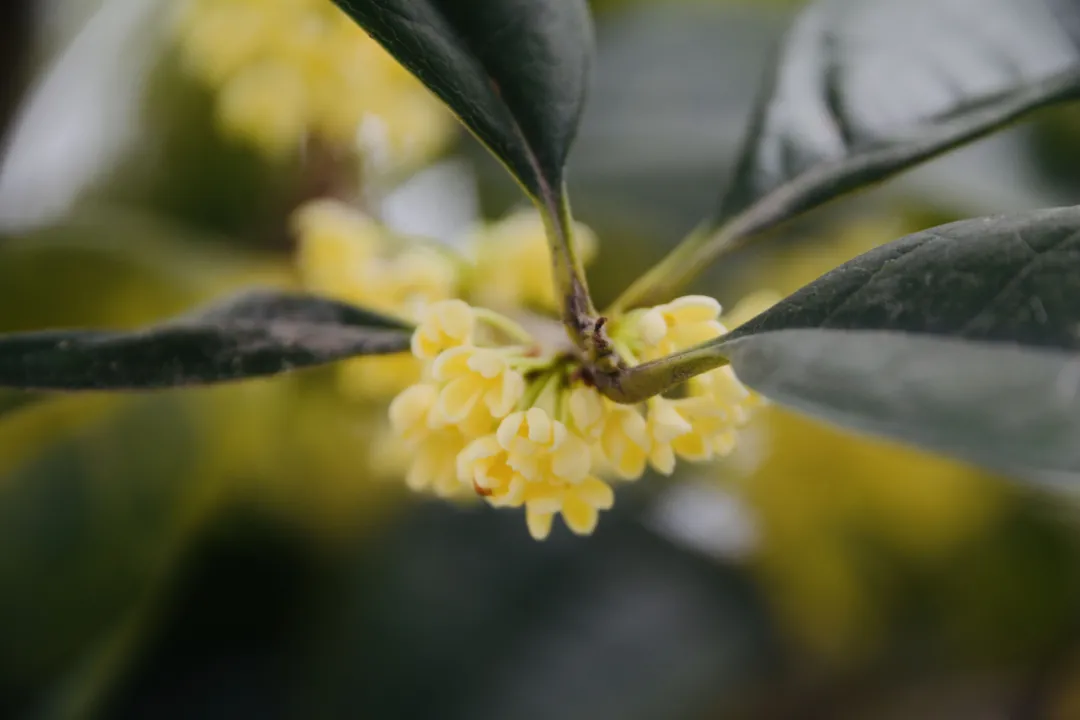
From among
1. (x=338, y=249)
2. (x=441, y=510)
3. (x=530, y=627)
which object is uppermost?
(x=338, y=249)

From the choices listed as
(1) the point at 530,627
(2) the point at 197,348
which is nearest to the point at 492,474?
(2) the point at 197,348

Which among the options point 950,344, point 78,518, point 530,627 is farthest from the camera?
point 530,627

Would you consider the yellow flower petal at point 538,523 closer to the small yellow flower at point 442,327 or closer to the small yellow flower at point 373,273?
the small yellow flower at point 442,327

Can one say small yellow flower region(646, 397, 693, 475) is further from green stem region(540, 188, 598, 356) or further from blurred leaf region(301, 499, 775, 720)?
blurred leaf region(301, 499, 775, 720)

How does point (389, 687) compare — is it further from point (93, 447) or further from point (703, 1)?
point (703, 1)

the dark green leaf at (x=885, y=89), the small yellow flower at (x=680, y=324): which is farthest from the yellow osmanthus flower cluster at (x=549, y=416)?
the dark green leaf at (x=885, y=89)

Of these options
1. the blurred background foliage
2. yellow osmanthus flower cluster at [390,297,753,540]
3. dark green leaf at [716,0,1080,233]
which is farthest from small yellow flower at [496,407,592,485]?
the blurred background foliage

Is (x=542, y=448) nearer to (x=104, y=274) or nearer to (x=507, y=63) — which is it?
(x=507, y=63)

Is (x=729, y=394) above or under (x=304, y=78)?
under
